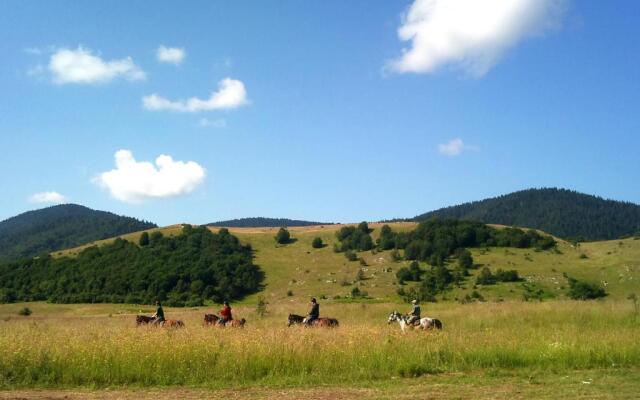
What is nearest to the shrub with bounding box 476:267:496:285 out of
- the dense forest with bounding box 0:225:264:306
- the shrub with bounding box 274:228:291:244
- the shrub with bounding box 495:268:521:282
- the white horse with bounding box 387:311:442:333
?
the shrub with bounding box 495:268:521:282

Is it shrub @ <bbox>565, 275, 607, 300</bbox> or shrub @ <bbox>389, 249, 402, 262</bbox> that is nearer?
shrub @ <bbox>565, 275, 607, 300</bbox>

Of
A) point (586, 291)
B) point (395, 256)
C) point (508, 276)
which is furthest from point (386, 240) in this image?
point (586, 291)

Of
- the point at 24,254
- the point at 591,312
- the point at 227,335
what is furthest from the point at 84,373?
the point at 24,254

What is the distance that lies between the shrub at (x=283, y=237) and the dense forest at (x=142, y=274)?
27.2 feet

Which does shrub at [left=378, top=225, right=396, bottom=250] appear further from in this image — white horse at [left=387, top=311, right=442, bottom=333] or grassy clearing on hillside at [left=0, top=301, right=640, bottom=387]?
grassy clearing on hillside at [left=0, top=301, right=640, bottom=387]

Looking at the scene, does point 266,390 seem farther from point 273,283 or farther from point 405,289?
point 273,283

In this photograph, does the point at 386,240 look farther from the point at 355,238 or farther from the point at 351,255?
the point at 351,255

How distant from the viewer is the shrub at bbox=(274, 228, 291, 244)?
104 m

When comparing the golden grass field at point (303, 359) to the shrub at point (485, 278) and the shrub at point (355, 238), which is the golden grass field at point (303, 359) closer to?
the shrub at point (485, 278)

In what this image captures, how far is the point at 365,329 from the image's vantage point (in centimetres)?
1497

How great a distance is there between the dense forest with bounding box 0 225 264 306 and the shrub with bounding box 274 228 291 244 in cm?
828

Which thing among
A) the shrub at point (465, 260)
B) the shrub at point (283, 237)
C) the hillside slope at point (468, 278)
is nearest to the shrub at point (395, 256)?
the hillside slope at point (468, 278)

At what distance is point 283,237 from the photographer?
105 m

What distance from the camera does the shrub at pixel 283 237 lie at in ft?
342
